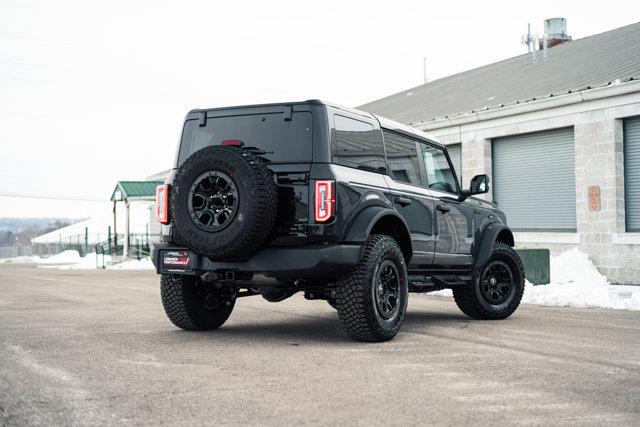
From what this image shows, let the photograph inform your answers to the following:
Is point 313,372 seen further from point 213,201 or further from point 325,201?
point 213,201

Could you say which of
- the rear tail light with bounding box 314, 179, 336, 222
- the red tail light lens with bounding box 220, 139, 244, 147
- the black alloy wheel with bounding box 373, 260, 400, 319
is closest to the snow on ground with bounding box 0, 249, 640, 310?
the black alloy wheel with bounding box 373, 260, 400, 319

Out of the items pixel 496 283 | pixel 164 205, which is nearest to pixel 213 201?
pixel 164 205

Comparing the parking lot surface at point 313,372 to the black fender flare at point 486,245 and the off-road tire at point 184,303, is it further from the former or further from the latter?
the black fender flare at point 486,245

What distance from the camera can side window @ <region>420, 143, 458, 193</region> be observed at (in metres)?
9.91

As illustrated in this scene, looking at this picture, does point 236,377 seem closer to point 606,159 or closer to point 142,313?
point 142,313

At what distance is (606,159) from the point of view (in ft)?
60.7

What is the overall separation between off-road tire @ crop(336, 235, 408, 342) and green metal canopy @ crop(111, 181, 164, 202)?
3380 cm

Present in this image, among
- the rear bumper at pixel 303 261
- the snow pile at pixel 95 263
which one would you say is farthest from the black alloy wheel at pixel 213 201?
the snow pile at pixel 95 263

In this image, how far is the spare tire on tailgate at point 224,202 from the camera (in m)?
7.33

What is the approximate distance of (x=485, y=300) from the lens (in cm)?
1062

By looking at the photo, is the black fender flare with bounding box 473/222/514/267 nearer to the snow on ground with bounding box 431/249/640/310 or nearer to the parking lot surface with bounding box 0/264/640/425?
the parking lot surface with bounding box 0/264/640/425

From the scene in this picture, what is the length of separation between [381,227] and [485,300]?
9.44ft

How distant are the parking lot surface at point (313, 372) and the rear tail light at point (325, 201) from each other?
1.20m

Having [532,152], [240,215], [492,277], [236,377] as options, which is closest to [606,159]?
[532,152]
